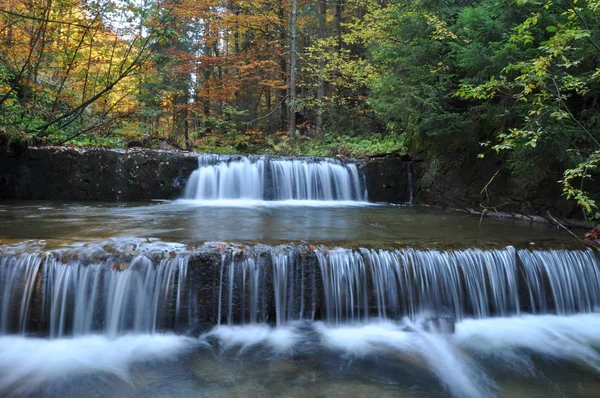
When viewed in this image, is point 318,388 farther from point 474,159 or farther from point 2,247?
point 474,159

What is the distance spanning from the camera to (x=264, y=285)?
4.46 m

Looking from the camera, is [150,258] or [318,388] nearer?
[318,388]

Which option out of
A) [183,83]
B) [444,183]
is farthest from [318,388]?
[183,83]

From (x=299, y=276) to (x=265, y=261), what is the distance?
1.47 ft

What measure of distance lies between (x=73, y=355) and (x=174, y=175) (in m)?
7.39

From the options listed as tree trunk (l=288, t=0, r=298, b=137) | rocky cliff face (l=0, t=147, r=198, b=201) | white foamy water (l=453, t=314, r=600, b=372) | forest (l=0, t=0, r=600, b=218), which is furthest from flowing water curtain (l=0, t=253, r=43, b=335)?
tree trunk (l=288, t=0, r=298, b=137)

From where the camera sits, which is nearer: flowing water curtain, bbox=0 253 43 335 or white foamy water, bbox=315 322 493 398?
white foamy water, bbox=315 322 493 398

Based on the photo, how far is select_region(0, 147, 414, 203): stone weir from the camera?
31.3 feet

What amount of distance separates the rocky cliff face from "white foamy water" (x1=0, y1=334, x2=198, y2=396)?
657cm

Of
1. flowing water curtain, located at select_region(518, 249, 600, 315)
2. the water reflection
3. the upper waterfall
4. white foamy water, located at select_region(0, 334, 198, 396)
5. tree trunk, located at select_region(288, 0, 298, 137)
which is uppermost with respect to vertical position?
tree trunk, located at select_region(288, 0, 298, 137)

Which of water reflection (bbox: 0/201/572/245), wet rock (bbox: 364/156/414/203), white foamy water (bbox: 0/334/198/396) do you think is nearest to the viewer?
white foamy water (bbox: 0/334/198/396)

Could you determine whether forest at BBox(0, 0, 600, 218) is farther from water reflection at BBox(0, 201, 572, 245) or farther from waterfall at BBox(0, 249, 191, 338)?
waterfall at BBox(0, 249, 191, 338)

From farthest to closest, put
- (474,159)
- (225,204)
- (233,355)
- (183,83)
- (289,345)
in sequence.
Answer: (183,83), (225,204), (474,159), (289,345), (233,355)

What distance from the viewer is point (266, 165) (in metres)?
11.3
